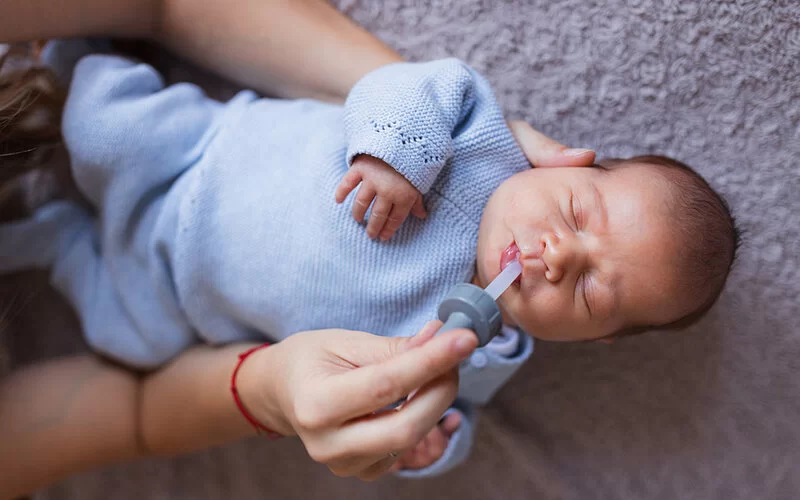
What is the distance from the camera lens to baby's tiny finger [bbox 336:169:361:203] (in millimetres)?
868

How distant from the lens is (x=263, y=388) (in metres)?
0.91

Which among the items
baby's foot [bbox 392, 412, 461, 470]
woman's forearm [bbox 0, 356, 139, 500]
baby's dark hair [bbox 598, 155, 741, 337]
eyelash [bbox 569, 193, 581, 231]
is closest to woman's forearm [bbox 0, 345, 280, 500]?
woman's forearm [bbox 0, 356, 139, 500]

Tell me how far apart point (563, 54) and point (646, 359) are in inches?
22.9

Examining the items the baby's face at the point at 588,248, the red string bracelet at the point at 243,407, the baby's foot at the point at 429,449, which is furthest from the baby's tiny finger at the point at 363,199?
the baby's foot at the point at 429,449

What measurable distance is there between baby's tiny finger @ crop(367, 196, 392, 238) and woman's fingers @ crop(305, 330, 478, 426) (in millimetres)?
233

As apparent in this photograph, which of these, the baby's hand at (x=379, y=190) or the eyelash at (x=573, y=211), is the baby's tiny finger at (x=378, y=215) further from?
the eyelash at (x=573, y=211)

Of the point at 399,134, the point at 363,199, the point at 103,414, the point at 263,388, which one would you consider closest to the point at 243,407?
the point at 263,388

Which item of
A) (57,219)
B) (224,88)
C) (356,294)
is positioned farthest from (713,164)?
(57,219)

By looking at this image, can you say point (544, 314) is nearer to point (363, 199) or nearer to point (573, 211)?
point (573, 211)

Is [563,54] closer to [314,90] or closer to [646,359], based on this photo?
[314,90]

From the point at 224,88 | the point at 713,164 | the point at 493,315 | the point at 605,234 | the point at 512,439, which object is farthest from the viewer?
the point at 512,439

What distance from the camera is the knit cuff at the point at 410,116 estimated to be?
2.75ft

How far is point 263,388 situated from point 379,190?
0.32 metres

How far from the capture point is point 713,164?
1.07 meters
